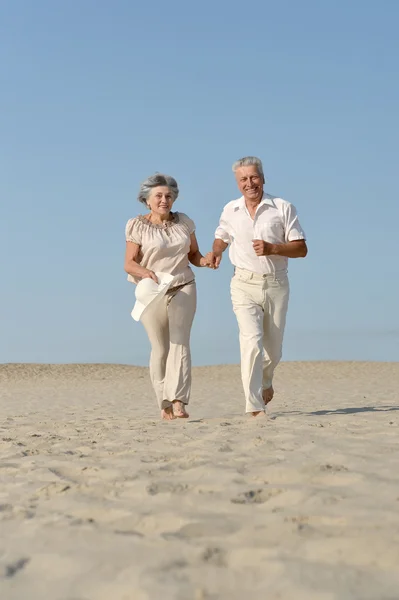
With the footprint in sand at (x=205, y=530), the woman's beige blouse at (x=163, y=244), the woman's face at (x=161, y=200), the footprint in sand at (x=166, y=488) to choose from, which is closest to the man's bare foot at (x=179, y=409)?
the woman's beige blouse at (x=163, y=244)

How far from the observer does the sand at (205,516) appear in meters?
2.47

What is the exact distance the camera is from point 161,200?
7.10m

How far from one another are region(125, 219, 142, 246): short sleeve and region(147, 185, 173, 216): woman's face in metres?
0.23

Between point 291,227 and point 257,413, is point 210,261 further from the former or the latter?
point 257,413

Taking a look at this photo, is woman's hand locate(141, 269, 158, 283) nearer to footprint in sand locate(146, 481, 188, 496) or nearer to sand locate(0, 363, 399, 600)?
sand locate(0, 363, 399, 600)

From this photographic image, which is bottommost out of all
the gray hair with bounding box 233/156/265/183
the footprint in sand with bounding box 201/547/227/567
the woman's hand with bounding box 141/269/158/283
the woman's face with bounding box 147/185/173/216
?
the footprint in sand with bounding box 201/547/227/567

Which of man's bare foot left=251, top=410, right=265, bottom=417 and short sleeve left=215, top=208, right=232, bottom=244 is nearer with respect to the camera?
man's bare foot left=251, top=410, right=265, bottom=417

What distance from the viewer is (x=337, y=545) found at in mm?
2740

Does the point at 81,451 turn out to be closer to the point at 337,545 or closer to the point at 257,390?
the point at 257,390

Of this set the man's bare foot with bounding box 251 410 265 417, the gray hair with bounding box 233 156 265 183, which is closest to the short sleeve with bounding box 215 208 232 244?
A: the gray hair with bounding box 233 156 265 183

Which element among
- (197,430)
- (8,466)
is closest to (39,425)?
A: (197,430)

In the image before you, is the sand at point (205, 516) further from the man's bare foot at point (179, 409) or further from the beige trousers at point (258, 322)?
the man's bare foot at point (179, 409)

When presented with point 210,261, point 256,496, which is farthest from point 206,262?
point 256,496

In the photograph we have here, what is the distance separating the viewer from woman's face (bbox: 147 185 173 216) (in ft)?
23.2
